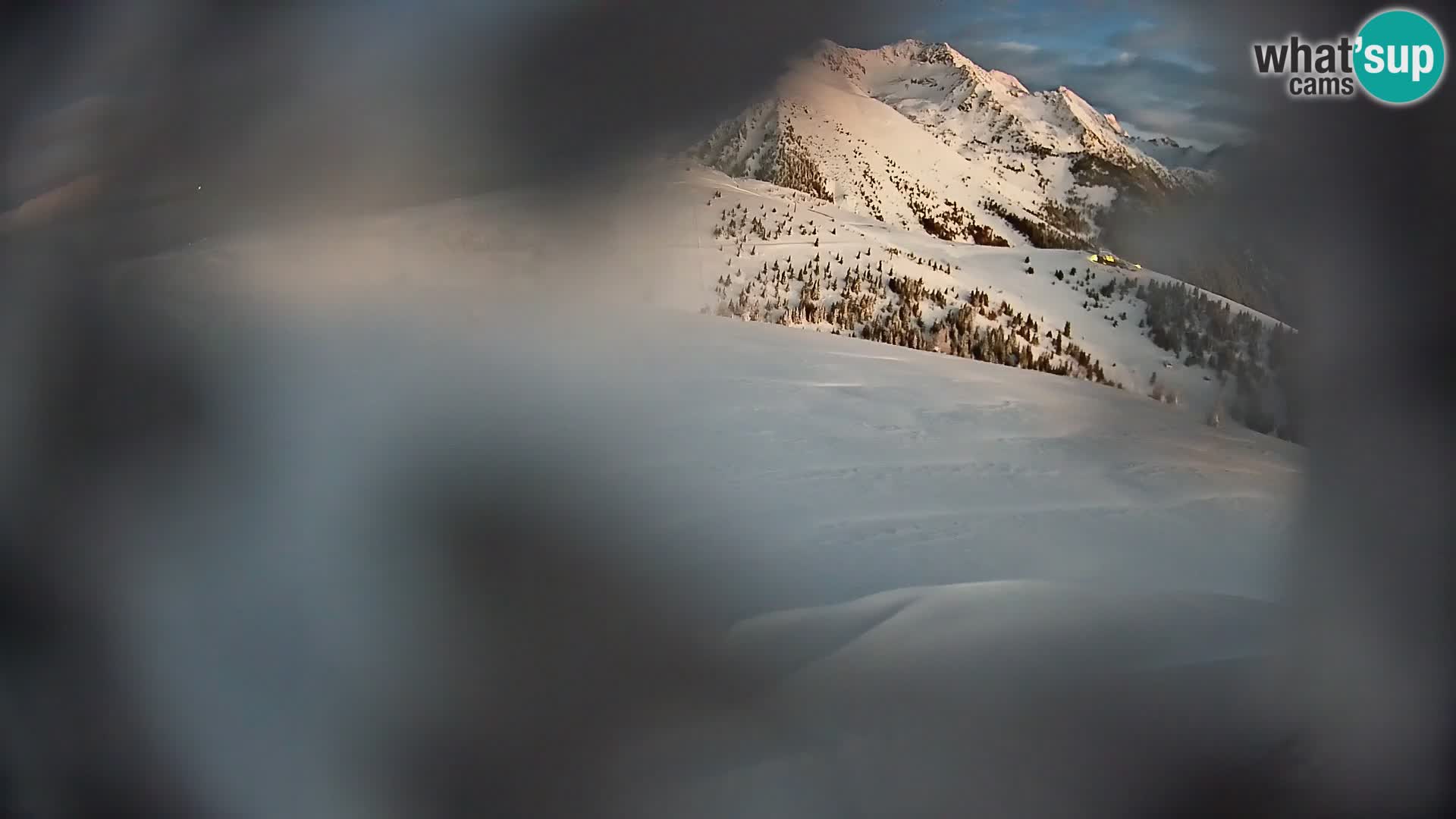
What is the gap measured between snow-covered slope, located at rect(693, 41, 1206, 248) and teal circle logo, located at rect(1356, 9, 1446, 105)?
0.09m

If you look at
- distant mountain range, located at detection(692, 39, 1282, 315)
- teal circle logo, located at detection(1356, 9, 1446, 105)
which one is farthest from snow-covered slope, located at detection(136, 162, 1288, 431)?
teal circle logo, located at detection(1356, 9, 1446, 105)

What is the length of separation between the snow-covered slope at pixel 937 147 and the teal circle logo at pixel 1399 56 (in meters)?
0.09

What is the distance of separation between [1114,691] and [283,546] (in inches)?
15.6

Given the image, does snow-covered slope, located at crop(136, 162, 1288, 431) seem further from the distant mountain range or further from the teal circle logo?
the teal circle logo

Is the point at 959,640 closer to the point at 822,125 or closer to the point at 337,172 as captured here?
the point at 822,125

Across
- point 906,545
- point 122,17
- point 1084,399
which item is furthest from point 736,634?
point 122,17

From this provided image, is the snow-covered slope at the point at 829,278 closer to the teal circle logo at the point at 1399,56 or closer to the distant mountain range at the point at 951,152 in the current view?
the distant mountain range at the point at 951,152

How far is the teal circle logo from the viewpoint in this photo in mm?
376

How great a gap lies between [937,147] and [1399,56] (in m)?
0.20

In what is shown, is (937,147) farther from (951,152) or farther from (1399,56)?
(1399,56)

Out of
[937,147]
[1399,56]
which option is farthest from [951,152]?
[1399,56]

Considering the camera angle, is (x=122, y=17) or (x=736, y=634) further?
(x=122, y=17)

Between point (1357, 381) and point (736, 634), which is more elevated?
point (1357, 381)

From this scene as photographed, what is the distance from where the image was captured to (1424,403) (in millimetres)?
396
